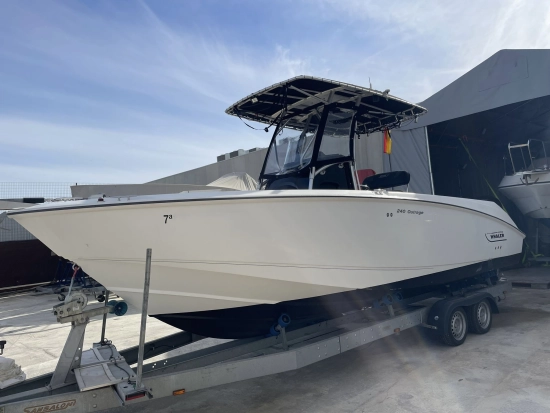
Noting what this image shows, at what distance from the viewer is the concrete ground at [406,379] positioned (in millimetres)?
3086

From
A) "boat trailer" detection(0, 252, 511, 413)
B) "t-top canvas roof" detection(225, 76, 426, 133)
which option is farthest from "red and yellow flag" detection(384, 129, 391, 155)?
"boat trailer" detection(0, 252, 511, 413)

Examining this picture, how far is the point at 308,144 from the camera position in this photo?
13.3 feet

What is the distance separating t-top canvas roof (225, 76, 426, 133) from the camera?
12.4ft

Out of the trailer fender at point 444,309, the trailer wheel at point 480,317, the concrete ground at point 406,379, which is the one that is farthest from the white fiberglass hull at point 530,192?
the trailer fender at point 444,309

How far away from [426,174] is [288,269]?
229 inches

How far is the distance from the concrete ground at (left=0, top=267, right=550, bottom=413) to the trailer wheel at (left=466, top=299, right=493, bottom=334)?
Result: 9 centimetres

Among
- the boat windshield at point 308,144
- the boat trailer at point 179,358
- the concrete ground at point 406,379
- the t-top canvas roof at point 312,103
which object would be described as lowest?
the concrete ground at point 406,379

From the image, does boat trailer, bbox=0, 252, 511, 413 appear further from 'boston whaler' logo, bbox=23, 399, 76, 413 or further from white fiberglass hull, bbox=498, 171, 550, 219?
white fiberglass hull, bbox=498, 171, 550, 219

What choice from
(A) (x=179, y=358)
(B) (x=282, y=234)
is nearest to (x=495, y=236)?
(B) (x=282, y=234)

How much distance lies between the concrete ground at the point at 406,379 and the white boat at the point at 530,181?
417 cm

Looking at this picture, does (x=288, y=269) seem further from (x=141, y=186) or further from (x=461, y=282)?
(x=461, y=282)

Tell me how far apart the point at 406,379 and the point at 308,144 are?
7.56ft

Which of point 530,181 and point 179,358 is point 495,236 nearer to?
point 179,358

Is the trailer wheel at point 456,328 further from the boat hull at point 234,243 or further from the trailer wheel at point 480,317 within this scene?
the boat hull at point 234,243
